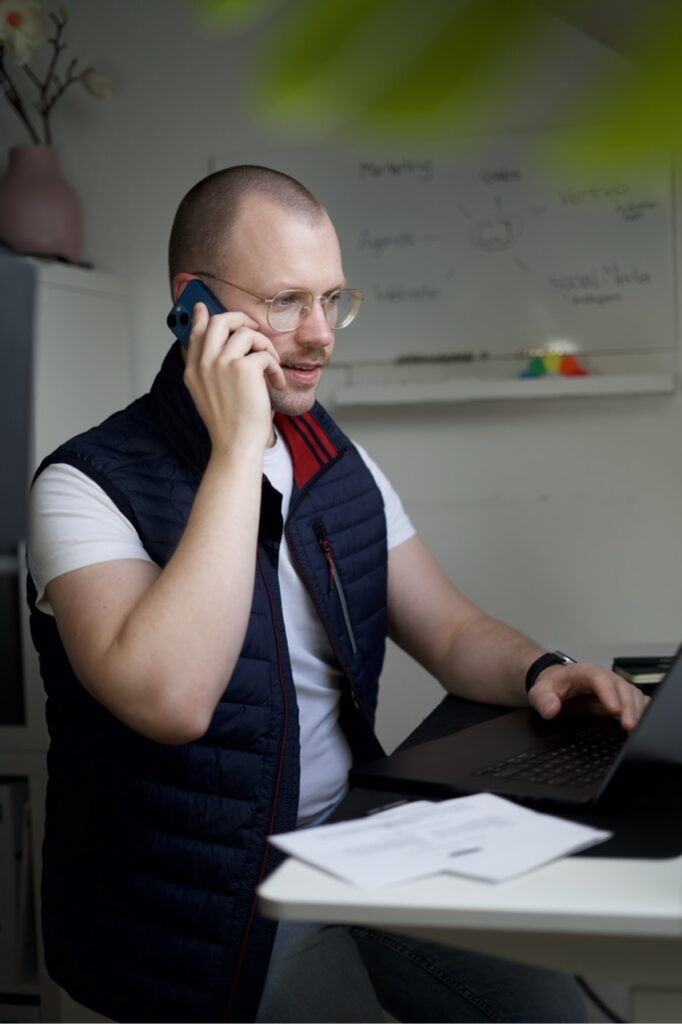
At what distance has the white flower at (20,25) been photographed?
275 cm

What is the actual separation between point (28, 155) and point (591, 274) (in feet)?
4.70

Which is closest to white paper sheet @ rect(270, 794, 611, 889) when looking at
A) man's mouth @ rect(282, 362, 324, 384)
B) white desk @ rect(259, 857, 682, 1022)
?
white desk @ rect(259, 857, 682, 1022)

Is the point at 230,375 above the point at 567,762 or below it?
above

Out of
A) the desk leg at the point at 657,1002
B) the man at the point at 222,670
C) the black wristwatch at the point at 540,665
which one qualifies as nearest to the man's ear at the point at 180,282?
the man at the point at 222,670

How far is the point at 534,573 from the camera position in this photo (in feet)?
10.1

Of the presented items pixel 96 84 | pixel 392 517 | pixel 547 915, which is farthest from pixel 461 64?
pixel 96 84

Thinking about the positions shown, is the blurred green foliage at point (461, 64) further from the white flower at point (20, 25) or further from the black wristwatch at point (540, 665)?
the white flower at point (20, 25)

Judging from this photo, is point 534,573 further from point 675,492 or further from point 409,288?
point 409,288

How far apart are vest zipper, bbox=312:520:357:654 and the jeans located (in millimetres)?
354

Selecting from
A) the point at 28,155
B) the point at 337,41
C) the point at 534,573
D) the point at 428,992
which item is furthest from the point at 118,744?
the point at 28,155

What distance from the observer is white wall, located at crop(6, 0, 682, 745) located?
3.01 metres

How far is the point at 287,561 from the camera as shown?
1479 millimetres

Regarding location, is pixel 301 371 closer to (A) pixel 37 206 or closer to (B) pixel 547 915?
(B) pixel 547 915

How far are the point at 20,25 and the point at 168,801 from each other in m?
2.14
